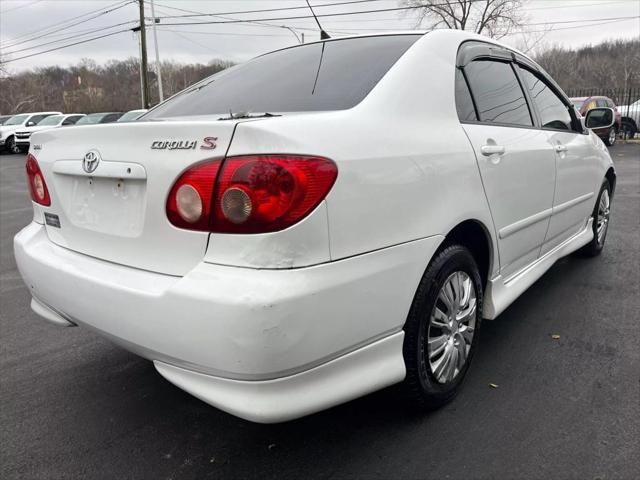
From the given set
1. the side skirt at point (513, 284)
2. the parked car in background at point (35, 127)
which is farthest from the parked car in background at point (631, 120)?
the parked car in background at point (35, 127)

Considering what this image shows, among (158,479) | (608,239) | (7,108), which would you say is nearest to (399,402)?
(158,479)

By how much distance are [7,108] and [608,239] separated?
76.4m

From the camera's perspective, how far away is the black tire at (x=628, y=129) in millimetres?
18734

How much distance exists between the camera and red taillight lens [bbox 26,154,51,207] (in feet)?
7.36

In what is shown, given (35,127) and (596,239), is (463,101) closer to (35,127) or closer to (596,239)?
(596,239)

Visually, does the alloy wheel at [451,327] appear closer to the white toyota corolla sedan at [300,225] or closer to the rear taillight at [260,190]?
the white toyota corolla sedan at [300,225]

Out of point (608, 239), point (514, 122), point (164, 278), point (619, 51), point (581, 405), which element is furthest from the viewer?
point (619, 51)

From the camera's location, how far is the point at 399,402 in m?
2.19

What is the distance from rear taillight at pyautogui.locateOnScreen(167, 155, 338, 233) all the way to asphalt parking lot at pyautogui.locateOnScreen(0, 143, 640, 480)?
39.0 inches

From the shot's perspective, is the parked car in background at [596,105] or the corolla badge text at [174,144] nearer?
the corolla badge text at [174,144]

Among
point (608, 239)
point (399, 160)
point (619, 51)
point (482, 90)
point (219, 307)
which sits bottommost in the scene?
point (608, 239)

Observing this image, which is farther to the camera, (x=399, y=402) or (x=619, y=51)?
(x=619, y=51)

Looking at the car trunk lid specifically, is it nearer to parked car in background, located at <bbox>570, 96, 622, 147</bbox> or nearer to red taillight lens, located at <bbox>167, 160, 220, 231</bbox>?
red taillight lens, located at <bbox>167, 160, 220, 231</bbox>

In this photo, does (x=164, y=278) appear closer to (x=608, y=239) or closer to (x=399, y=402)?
(x=399, y=402)
